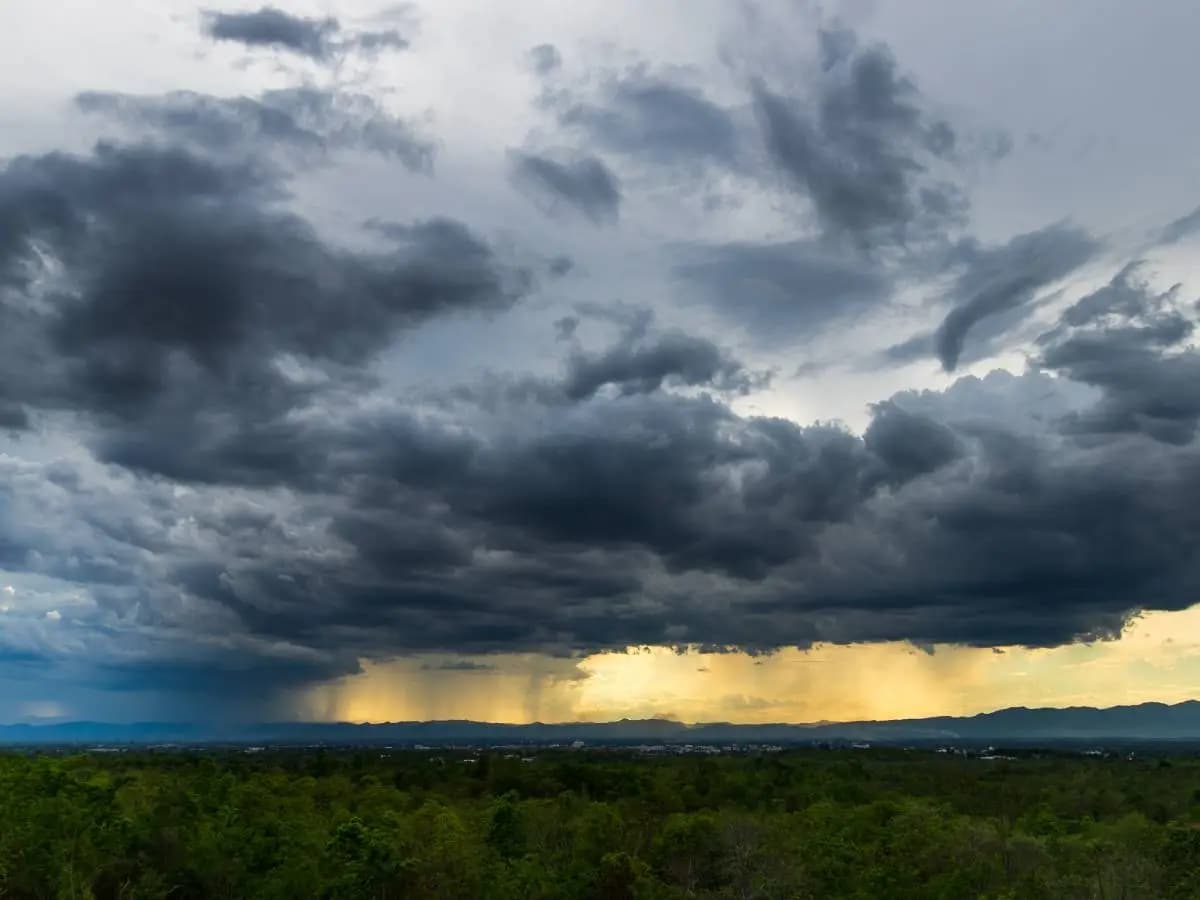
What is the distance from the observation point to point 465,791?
138 meters

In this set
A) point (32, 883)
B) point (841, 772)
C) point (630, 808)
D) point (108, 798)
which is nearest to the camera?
point (32, 883)

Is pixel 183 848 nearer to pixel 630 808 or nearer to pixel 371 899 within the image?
pixel 371 899

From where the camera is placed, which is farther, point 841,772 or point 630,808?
point 841,772

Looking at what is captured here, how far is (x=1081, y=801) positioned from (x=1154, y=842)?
69.4 m

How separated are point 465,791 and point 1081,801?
76556mm

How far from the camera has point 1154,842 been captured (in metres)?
67.6

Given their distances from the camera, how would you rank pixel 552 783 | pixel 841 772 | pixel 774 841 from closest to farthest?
pixel 774 841 < pixel 552 783 < pixel 841 772

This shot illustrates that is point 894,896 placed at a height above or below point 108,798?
below

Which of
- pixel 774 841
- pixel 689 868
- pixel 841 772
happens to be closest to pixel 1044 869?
pixel 774 841

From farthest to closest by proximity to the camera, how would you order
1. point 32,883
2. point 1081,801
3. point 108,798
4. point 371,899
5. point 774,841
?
point 1081,801, point 774,841, point 108,798, point 371,899, point 32,883

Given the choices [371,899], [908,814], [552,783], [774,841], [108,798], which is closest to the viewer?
[371,899]

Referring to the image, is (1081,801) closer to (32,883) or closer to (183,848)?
(183,848)

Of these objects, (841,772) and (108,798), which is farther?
(841,772)

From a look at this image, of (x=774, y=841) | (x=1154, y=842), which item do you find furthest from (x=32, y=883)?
(x=1154, y=842)
